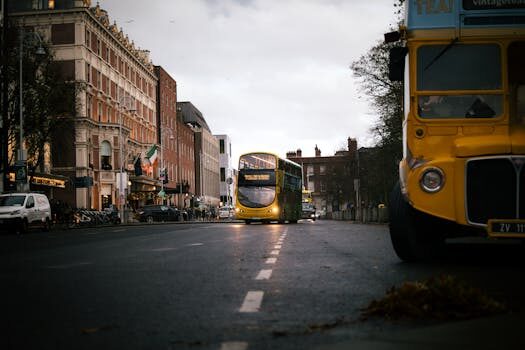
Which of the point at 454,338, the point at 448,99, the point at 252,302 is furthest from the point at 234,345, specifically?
the point at 448,99

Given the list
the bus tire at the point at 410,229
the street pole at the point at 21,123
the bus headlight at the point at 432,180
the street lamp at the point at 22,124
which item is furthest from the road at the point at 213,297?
the street lamp at the point at 22,124

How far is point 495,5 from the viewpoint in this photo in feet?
33.2

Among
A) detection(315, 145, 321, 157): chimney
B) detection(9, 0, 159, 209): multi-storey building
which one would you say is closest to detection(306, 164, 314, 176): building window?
detection(315, 145, 321, 157): chimney

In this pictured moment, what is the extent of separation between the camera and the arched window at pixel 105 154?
69875 mm

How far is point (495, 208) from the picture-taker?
878 centimetres

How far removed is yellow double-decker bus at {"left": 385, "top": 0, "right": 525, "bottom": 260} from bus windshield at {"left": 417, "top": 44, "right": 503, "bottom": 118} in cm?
1

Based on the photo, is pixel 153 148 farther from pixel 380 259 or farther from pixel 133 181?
pixel 380 259

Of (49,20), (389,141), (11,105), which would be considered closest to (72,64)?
(49,20)

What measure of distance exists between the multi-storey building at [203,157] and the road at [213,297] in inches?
4102

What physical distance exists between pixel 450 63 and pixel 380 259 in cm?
304

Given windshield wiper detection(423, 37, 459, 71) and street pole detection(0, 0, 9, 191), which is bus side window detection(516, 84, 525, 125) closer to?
windshield wiper detection(423, 37, 459, 71)

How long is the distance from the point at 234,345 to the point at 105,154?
2648 inches

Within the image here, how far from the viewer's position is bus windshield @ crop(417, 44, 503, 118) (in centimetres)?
985

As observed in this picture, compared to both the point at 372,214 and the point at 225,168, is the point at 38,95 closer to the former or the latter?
the point at 372,214
